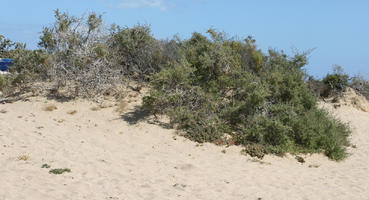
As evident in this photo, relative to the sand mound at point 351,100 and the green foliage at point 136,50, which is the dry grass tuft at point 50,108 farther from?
the sand mound at point 351,100

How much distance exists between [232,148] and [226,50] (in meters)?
3.95

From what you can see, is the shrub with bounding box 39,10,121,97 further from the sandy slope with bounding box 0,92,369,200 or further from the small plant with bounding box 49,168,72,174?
the small plant with bounding box 49,168,72,174

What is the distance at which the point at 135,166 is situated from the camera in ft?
29.2

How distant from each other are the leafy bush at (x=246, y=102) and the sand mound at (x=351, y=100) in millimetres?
7525

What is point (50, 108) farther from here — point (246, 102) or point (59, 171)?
point (246, 102)

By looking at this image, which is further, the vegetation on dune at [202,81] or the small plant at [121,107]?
the small plant at [121,107]

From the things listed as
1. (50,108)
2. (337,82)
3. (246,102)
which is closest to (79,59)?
(50,108)

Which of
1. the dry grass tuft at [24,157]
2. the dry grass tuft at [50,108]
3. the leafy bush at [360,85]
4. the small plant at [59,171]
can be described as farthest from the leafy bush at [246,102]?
the leafy bush at [360,85]

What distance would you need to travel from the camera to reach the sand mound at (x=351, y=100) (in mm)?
20078

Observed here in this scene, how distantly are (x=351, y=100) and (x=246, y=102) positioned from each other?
35.6 ft

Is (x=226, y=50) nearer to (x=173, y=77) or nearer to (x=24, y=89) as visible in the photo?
(x=173, y=77)

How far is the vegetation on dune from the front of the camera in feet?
37.5

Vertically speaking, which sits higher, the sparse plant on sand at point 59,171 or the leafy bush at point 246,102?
the leafy bush at point 246,102

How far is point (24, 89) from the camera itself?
15.6m
